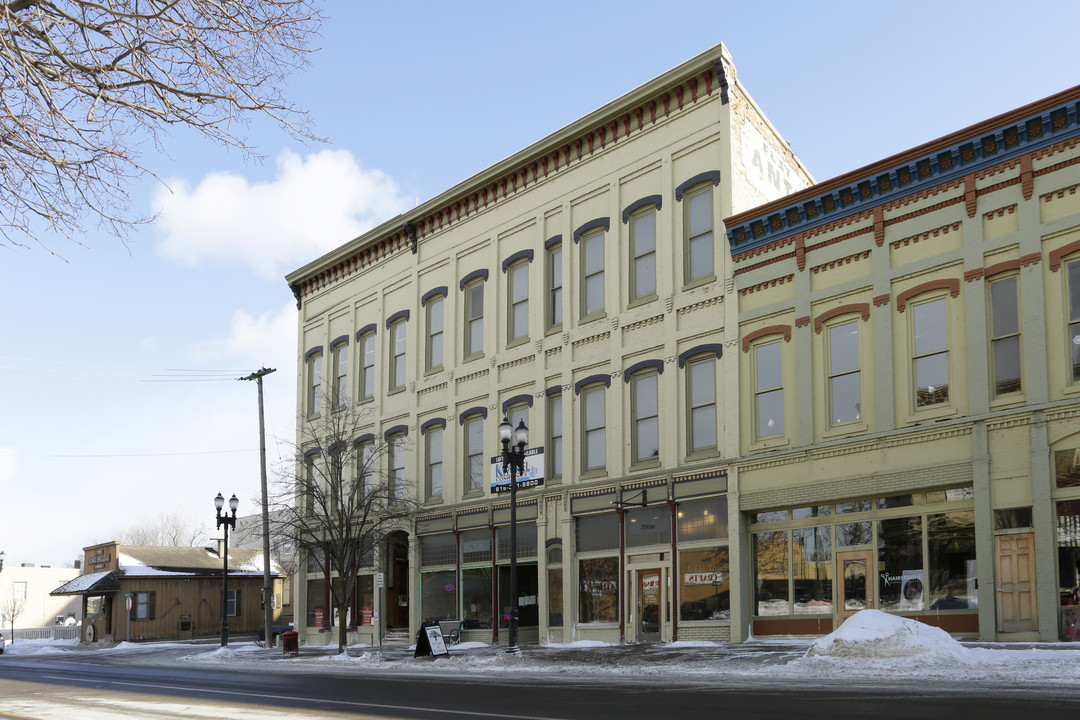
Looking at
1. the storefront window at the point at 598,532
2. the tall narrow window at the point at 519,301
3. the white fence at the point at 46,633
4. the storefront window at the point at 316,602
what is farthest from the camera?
the white fence at the point at 46,633

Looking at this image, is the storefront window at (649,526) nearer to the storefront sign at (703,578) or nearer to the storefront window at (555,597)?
the storefront sign at (703,578)

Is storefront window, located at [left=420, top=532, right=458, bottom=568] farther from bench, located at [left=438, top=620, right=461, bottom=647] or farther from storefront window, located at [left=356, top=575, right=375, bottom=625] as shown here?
storefront window, located at [left=356, top=575, right=375, bottom=625]

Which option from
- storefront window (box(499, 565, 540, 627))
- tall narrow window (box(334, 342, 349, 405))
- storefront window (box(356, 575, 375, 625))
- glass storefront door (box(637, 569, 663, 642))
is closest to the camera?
glass storefront door (box(637, 569, 663, 642))

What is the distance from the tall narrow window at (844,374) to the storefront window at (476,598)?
13447mm

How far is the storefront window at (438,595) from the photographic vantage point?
115ft

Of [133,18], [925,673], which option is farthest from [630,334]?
[133,18]

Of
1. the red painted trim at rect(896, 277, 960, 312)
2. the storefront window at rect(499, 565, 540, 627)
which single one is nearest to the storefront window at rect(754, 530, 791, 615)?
the red painted trim at rect(896, 277, 960, 312)

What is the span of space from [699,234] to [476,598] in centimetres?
1383

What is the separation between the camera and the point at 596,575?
97.2 ft

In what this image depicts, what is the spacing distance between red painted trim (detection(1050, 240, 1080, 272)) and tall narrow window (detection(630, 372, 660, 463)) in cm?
1047

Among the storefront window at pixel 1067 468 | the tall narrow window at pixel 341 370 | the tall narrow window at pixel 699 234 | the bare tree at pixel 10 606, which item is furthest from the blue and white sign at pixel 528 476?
the bare tree at pixel 10 606

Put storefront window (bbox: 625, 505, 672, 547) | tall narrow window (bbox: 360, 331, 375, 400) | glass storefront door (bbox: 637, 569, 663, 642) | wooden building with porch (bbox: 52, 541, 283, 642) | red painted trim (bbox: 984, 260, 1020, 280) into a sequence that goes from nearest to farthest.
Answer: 1. red painted trim (bbox: 984, 260, 1020, 280)
2. glass storefront door (bbox: 637, 569, 663, 642)
3. storefront window (bbox: 625, 505, 672, 547)
4. tall narrow window (bbox: 360, 331, 375, 400)
5. wooden building with porch (bbox: 52, 541, 283, 642)

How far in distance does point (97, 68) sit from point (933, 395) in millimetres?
18666

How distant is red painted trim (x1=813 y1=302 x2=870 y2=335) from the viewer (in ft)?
79.3
